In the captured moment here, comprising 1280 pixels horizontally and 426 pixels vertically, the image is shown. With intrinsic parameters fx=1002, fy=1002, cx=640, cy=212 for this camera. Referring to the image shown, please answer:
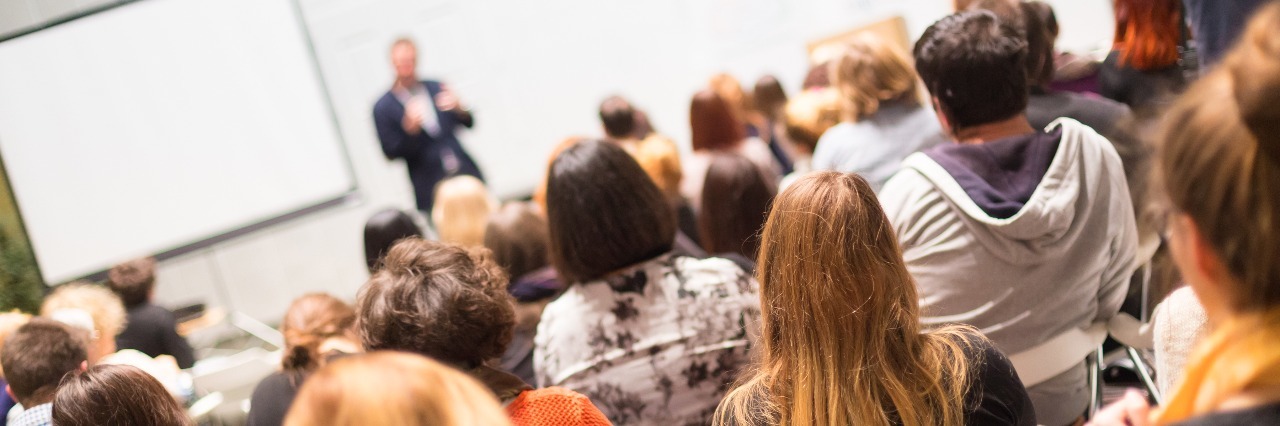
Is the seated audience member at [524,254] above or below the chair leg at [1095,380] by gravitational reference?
above

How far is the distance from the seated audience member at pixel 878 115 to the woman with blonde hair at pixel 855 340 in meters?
1.65

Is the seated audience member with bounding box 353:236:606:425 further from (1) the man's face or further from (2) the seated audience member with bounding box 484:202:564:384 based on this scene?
(1) the man's face

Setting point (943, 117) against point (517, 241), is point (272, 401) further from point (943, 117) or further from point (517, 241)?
point (943, 117)

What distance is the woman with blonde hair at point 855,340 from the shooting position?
53.6 inches

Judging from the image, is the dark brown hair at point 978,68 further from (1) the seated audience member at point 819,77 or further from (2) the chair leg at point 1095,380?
(1) the seated audience member at point 819,77

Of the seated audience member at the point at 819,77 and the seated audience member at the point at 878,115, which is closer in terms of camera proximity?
the seated audience member at the point at 878,115

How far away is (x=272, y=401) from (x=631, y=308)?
0.94 meters

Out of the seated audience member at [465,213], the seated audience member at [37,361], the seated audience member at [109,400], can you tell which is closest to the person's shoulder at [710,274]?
the seated audience member at [109,400]

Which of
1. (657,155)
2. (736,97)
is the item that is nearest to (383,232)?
(657,155)

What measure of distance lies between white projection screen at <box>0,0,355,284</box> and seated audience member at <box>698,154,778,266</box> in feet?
12.8

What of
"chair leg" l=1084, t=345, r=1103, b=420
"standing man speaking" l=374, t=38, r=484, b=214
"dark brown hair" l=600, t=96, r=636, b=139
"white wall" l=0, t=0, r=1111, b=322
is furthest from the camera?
"white wall" l=0, t=0, r=1111, b=322

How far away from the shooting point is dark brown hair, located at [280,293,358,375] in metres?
2.41

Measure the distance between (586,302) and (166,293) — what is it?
16.9ft

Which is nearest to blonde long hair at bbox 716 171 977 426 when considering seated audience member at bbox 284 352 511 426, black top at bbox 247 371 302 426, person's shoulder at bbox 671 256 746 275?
seated audience member at bbox 284 352 511 426
